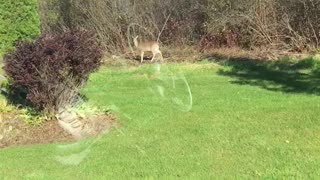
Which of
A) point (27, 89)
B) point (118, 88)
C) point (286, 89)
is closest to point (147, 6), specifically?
point (118, 88)

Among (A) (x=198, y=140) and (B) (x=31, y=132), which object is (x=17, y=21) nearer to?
(B) (x=31, y=132)

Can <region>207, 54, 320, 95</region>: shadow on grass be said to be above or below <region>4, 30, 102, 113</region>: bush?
below

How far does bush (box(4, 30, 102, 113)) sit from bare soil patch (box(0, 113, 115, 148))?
40 cm

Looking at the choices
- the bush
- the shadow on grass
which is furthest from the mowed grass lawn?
the bush

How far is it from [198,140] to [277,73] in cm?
620

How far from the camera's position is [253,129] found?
27.3 ft

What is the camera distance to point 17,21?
15.4 m

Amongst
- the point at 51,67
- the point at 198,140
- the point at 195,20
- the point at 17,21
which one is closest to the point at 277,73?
the point at 195,20

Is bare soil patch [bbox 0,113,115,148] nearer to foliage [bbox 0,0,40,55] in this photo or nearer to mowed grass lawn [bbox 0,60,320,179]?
mowed grass lawn [bbox 0,60,320,179]

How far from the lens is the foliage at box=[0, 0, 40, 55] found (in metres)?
15.4

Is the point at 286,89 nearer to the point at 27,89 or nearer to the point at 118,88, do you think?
the point at 118,88

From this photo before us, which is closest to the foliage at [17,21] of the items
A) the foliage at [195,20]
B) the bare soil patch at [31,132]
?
the foliage at [195,20]

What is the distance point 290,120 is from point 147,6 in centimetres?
1055

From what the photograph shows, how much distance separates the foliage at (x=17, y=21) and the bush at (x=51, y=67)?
586cm
